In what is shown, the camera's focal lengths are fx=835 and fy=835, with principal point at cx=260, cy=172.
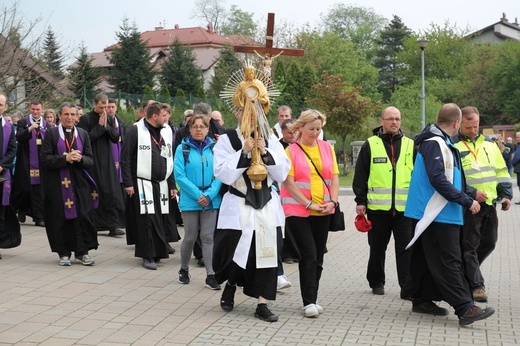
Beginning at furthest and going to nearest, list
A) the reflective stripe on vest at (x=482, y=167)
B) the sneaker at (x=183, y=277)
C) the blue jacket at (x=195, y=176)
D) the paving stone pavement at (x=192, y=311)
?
the sneaker at (x=183, y=277) < the blue jacket at (x=195, y=176) < the reflective stripe on vest at (x=482, y=167) < the paving stone pavement at (x=192, y=311)

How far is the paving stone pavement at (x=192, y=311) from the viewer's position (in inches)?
265

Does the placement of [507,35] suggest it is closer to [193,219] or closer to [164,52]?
[164,52]

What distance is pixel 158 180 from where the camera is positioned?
10.3 metres

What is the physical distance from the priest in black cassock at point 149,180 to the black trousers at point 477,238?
3782 millimetres

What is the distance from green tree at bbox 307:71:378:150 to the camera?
3166cm

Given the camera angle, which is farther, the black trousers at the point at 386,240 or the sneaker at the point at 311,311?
the black trousers at the point at 386,240

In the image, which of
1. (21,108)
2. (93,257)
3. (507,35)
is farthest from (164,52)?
(93,257)

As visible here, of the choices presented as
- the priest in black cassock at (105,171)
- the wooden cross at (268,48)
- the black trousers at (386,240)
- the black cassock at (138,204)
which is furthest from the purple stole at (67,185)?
the black trousers at (386,240)

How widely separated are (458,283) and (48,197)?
5.23m

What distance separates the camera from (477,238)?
8.52 m

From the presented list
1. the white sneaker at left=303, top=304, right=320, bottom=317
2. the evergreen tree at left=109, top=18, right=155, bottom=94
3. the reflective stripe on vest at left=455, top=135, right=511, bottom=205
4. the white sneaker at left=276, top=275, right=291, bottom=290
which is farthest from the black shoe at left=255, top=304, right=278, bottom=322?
the evergreen tree at left=109, top=18, right=155, bottom=94

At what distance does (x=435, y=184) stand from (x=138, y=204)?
13.5ft

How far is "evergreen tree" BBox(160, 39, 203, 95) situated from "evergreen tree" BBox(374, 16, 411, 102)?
3391cm

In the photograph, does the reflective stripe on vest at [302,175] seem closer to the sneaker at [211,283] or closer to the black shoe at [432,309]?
the black shoe at [432,309]
